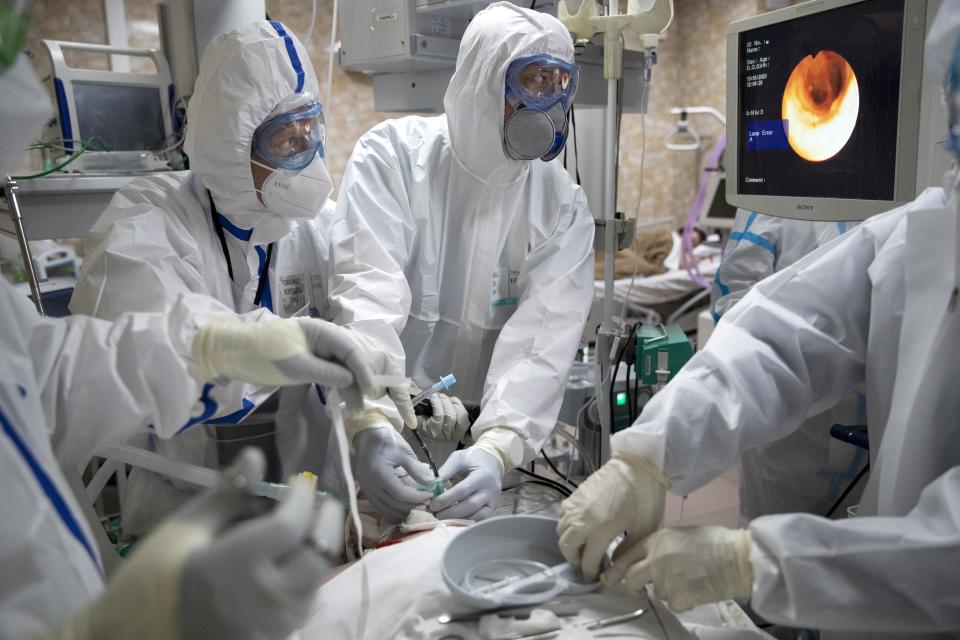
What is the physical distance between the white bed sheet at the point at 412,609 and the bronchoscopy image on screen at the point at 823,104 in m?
1.08

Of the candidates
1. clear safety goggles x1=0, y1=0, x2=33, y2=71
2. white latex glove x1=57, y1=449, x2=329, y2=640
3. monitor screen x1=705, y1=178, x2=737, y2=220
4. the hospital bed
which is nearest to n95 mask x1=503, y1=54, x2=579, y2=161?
clear safety goggles x1=0, y1=0, x2=33, y2=71

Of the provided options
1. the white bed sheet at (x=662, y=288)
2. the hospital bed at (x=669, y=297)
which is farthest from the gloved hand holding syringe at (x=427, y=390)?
the white bed sheet at (x=662, y=288)

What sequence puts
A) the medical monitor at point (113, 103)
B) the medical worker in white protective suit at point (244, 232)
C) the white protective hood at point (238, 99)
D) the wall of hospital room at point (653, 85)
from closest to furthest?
the medical worker in white protective suit at point (244, 232) < the white protective hood at point (238, 99) < the medical monitor at point (113, 103) < the wall of hospital room at point (653, 85)

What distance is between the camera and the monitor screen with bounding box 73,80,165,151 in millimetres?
2490

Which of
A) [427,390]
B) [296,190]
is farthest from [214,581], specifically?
[296,190]

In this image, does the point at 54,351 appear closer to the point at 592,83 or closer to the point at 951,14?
the point at 951,14

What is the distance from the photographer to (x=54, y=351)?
100 centimetres

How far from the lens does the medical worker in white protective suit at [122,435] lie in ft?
2.23

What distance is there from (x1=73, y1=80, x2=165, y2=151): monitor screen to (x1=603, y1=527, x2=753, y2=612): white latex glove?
2.30 meters

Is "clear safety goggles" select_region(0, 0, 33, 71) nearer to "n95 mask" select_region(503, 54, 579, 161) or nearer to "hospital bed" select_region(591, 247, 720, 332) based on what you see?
"n95 mask" select_region(503, 54, 579, 161)

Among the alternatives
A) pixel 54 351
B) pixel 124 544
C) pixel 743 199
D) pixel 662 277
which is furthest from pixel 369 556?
pixel 662 277

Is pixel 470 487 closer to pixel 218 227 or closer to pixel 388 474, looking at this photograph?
pixel 388 474

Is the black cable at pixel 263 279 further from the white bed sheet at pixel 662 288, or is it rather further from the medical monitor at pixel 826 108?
the white bed sheet at pixel 662 288

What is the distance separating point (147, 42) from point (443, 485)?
3.96 metres
